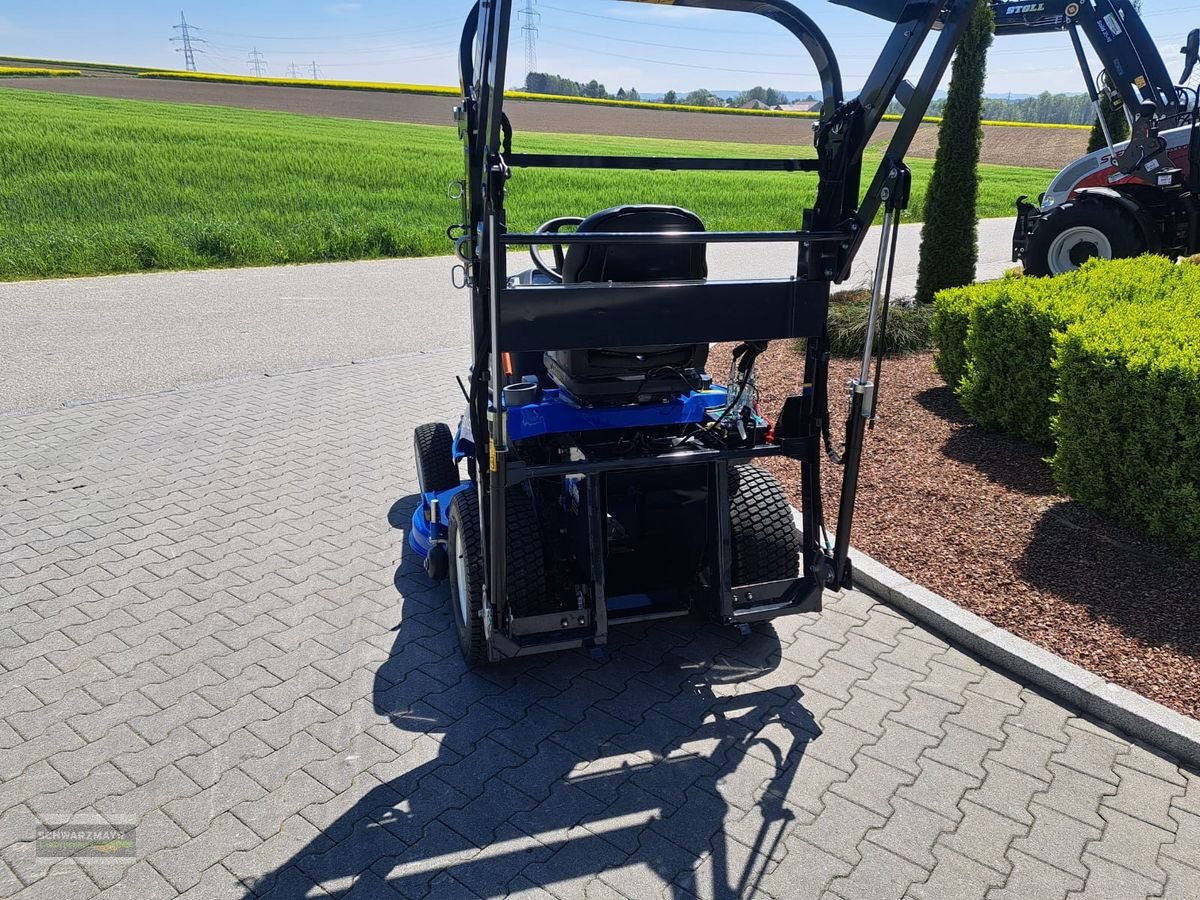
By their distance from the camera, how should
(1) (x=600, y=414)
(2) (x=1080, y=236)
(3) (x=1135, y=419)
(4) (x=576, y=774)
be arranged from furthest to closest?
(2) (x=1080, y=236)
(3) (x=1135, y=419)
(1) (x=600, y=414)
(4) (x=576, y=774)

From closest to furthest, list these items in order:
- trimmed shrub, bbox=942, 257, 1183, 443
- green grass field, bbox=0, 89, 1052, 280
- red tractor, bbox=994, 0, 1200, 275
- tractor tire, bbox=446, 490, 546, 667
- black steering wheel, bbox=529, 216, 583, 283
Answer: tractor tire, bbox=446, 490, 546, 667, black steering wheel, bbox=529, 216, 583, 283, trimmed shrub, bbox=942, 257, 1183, 443, red tractor, bbox=994, 0, 1200, 275, green grass field, bbox=0, 89, 1052, 280

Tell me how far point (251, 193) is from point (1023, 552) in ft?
59.0

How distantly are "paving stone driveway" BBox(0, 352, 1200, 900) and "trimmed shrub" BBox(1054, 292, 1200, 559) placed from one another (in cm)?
141

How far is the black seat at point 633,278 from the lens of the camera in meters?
3.28

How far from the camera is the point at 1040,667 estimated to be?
3.60m

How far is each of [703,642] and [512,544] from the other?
3.43ft

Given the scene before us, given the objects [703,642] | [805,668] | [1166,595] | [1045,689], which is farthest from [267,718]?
[1166,595]

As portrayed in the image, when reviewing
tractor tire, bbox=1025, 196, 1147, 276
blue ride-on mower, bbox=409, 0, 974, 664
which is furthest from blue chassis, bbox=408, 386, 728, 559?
tractor tire, bbox=1025, 196, 1147, 276

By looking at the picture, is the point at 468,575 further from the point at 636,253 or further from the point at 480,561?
the point at 636,253

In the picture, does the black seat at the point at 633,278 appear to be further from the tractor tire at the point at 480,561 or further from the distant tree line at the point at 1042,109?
the distant tree line at the point at 1042,109

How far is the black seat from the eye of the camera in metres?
3.28

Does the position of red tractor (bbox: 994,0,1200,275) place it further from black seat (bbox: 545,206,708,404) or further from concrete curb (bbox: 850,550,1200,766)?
black seat (bbox: 545,206,708,404)

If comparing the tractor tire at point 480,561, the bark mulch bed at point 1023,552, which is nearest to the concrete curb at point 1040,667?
the bark mulch bed at point 1023,552

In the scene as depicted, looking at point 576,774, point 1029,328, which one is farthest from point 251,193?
point 576,774
